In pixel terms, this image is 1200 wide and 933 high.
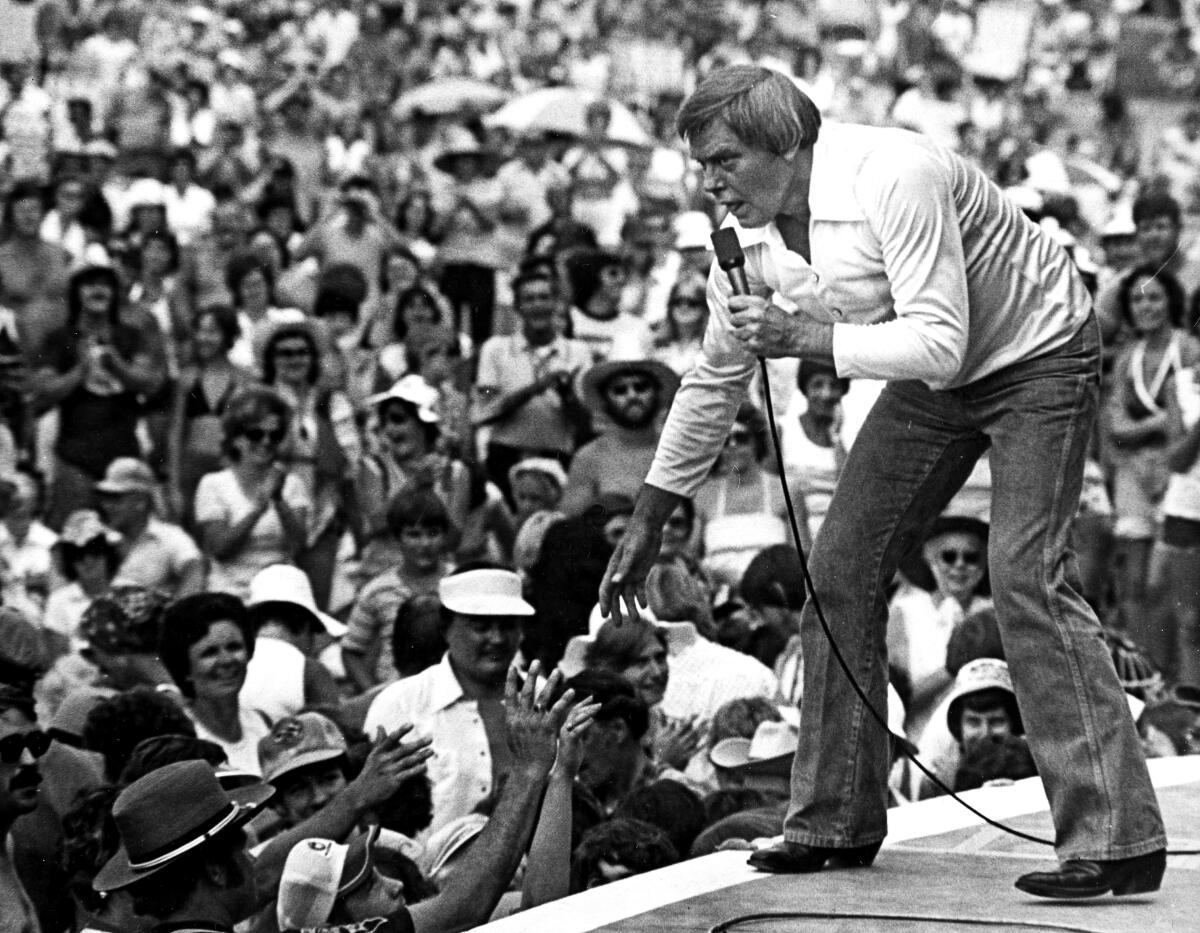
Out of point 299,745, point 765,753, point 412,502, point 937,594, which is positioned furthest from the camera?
point 412,502

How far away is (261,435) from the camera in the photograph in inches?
465

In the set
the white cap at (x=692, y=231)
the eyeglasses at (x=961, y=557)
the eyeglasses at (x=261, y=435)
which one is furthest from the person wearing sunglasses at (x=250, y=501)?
the white cap at (x=692, y=231)

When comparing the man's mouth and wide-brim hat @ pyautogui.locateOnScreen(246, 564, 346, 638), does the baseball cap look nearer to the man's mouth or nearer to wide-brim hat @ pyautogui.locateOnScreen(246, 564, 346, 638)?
the man's mouth

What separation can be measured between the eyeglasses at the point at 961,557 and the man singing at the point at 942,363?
150 inches

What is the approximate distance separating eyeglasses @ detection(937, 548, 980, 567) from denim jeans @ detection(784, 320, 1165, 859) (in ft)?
12.3

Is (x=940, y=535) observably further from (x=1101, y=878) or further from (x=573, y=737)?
(x=1101, y=878)

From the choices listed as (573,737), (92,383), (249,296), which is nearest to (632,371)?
(92,383)

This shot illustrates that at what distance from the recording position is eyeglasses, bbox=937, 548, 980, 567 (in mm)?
10117

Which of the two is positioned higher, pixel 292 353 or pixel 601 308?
pixel 601 308

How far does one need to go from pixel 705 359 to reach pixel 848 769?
1.02 metres

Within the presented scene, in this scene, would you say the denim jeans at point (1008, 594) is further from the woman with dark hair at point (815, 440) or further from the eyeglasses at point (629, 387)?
the eyeglasses at point (629, 387)

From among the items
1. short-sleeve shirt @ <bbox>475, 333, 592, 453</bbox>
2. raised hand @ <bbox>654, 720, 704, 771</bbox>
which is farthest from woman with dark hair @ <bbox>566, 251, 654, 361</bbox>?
raised hand @ <bbox>654, 720, 704, 771</bbox>

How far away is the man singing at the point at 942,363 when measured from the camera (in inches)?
226

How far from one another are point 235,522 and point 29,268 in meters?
4.10
